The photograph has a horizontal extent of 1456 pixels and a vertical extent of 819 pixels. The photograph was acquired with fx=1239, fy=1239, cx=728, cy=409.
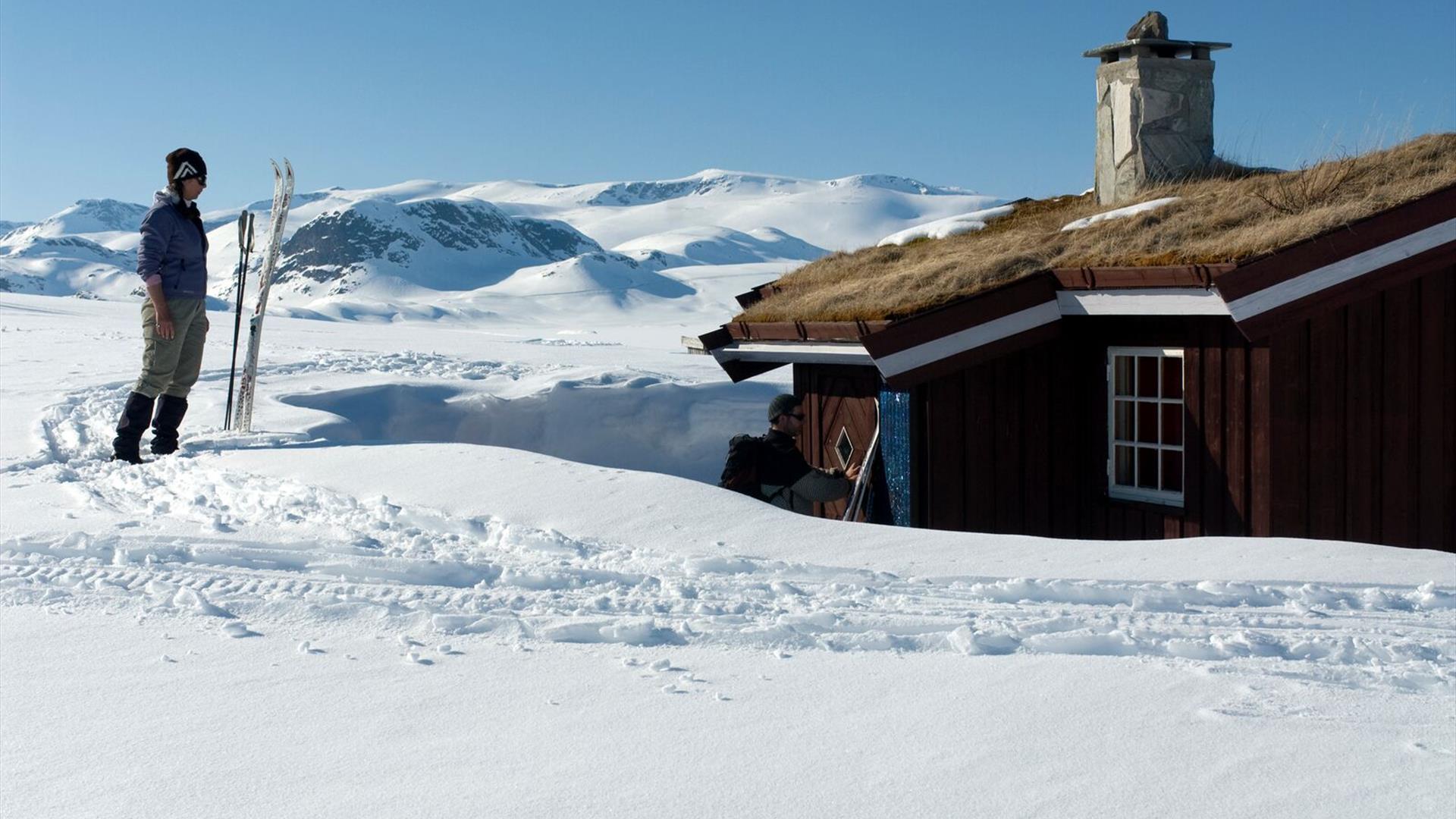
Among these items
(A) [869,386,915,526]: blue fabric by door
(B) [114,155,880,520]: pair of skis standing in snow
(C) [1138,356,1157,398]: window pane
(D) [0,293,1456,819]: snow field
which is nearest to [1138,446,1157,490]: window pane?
(C) [1138,356,1157,398]: window pane

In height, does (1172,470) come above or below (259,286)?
below

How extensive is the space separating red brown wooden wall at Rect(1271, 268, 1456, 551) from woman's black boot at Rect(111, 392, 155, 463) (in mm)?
7037

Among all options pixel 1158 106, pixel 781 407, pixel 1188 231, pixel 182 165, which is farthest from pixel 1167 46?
pixel 182 165

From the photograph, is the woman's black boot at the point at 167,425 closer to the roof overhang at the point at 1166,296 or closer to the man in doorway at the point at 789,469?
the man in doorway at the point at 789,469

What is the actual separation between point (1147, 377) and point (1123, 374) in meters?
0.20

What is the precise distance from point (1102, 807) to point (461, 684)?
1882mm

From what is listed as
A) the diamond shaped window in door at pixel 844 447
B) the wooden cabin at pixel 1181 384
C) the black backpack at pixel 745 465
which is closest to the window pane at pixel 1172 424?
the wooden cabin at pixel 1181 384

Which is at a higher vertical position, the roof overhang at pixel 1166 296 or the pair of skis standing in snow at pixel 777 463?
the roof overhang at pixel 1166 296

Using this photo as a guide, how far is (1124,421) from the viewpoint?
8.31m

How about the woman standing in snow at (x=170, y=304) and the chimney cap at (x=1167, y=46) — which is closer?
the woman standing in snow at (x=170, y=304)

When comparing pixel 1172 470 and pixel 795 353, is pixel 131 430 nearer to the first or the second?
pixel 795 353

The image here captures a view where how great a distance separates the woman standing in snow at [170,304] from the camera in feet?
25.7

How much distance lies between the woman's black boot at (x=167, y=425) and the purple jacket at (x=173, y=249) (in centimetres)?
79

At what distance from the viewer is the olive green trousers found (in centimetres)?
809
